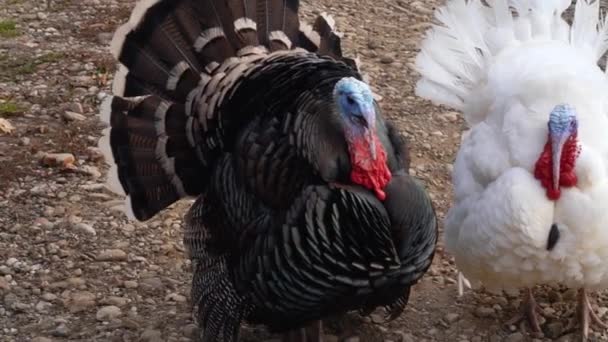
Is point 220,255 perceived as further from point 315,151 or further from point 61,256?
point 61,256

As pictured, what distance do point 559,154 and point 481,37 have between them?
3.53 feet

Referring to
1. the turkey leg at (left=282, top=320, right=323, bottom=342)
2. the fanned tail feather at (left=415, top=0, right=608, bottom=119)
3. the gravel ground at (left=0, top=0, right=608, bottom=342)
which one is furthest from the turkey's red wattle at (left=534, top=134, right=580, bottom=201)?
the turkey leg at (left=282, top=320, right=323, bottom=342)

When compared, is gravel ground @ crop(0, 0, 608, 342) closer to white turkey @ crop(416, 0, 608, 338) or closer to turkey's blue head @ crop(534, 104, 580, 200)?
white turkey @ crop(416, 0, 608, 338)

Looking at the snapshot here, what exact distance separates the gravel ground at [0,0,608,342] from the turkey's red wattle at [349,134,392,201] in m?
1.10

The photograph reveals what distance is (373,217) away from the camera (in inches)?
152

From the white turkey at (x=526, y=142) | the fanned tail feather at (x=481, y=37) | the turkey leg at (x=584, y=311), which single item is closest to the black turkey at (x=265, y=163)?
the white turkey at (x=526, y=142)

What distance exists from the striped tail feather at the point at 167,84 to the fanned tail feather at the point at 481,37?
1070 millimetres

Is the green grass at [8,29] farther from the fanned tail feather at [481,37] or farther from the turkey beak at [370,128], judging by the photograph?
the turkey beak at [370,128]

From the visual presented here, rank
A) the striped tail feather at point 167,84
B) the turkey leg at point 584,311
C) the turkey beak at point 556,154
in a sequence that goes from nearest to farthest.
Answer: the turkey beak at point 556,154
the striped tail feather at point 167,84
the turkey leg at point 584,311

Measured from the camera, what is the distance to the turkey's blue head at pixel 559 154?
14.2 feet

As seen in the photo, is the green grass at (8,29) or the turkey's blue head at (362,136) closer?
the turkey's blue head at (362,136)

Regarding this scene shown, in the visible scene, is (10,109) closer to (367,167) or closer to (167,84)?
(167,84)

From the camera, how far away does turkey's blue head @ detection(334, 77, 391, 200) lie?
153 inches

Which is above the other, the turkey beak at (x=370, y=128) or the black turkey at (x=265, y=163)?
the turkey beak at (x=370, y=128)
